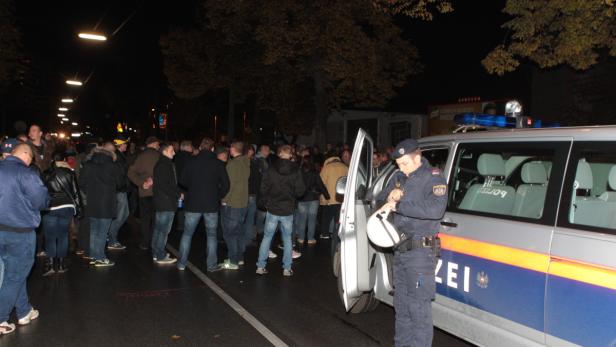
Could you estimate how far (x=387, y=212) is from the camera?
4.11m

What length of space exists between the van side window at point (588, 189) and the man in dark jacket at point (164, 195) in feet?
19.6

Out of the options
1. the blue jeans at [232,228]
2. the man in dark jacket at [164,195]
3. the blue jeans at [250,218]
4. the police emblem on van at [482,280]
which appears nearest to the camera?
the police emblem on van at [482,280]

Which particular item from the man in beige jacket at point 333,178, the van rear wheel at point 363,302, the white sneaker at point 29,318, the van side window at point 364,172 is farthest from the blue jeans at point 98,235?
the van side window at point 364,172

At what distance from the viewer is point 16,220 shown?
4.98 m

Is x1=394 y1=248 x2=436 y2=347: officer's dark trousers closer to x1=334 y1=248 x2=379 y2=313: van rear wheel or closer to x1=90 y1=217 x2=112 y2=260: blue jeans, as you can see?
x1=334 y1=248 x2=379 y2=313: van rear wheel

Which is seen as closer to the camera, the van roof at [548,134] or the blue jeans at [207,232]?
the van roof at [548,134]

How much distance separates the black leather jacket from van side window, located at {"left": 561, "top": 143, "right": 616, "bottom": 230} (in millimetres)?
6361

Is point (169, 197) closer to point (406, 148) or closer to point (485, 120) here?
point (406, 148)

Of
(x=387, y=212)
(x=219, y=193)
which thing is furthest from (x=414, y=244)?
(x=219, y=193)

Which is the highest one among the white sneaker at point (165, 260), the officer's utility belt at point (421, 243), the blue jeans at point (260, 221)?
the officer's utility belt at point (421, 243)

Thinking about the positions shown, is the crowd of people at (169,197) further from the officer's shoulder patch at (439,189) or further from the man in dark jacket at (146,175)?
the officer's shoulder patch at (439,189)

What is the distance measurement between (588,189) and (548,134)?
0.54 meters

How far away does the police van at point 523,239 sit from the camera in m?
3.26

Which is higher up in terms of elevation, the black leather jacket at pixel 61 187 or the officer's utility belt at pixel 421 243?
the black leather jacket at pixel 61 187
